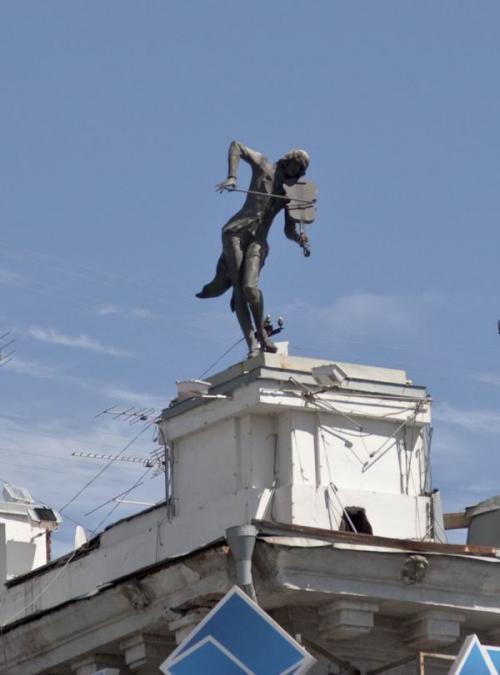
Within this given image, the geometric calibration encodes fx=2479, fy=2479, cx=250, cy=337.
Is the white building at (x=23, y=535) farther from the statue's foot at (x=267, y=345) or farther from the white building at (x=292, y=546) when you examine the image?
the statue's foot at (x=267, y=345)

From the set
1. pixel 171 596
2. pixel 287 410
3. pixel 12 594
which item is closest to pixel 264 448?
pixel 287 410

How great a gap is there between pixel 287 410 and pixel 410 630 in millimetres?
3239

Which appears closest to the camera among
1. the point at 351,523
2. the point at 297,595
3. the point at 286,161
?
the point at 297,595

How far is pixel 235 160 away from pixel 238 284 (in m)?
1.59

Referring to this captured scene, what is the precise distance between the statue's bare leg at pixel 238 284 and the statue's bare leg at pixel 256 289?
8 centimetres

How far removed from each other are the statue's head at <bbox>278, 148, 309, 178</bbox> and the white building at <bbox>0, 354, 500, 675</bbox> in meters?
2.70

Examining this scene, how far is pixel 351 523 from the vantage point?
30000 millimetres

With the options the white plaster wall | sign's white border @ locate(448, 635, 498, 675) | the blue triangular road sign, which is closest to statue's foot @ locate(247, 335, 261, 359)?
the blue triangular road sign

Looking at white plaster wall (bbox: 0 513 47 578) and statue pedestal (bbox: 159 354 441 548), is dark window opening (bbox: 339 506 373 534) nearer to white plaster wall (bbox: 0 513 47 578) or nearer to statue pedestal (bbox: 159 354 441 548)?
statue pedestal (bbox: 159 354 441 548)

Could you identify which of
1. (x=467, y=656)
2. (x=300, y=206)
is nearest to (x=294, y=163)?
(x=300, y=206)

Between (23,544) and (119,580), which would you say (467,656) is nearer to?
(119,580)

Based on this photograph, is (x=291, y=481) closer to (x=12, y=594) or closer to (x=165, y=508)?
(x=165, y=508)

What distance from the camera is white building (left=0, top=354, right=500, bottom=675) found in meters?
28.3

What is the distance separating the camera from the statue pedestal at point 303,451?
3009 cm
